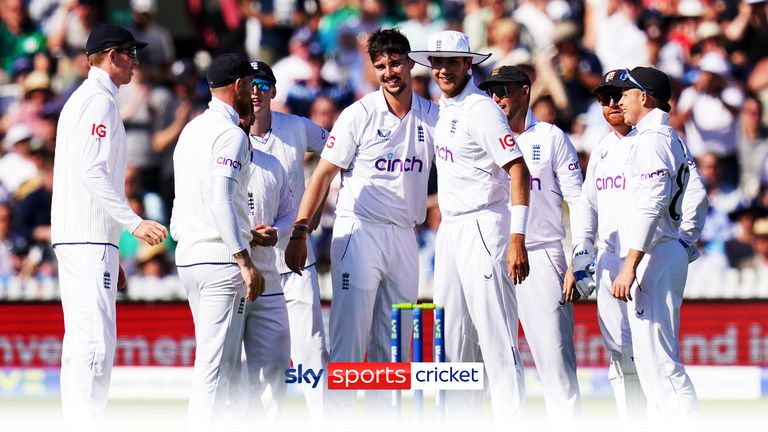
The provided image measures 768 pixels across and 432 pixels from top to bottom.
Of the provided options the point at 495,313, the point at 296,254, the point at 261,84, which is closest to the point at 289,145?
the point at 261,84

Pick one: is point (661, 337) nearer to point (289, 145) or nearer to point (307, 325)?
point (307, 325)

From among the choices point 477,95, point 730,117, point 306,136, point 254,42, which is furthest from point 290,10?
point 477,95

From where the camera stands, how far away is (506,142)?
7129mm

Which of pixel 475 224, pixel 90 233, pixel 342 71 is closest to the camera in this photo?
pixel 90 233

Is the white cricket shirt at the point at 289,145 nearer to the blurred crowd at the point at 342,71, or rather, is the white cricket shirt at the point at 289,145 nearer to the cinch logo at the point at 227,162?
the cinch logo at the point at 227,162

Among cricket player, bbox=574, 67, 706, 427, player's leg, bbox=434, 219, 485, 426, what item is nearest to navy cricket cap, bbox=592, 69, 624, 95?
cricket player, bbox=574, 67, 706, 427

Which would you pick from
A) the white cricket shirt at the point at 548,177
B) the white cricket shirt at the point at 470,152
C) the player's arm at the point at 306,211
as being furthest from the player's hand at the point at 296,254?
the white cricket shirt at the point at 548,177

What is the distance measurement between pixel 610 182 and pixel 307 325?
6.75 ft

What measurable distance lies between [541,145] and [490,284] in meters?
1.17

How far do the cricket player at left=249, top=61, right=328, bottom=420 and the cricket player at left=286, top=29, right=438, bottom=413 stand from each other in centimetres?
26

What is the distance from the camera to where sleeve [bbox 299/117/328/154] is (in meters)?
8.24

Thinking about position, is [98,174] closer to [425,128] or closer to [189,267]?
[189,267]

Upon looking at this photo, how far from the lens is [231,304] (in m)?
6.83

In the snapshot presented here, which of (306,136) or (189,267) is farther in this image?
(306,136)
